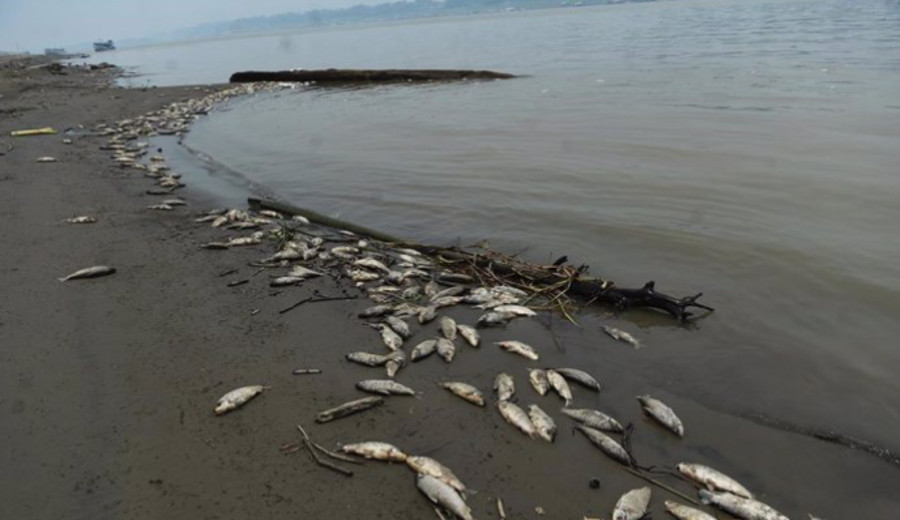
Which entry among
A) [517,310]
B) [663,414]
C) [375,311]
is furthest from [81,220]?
[663,414]

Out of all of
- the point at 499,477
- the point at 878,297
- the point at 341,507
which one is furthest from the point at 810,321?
the point at 341,507

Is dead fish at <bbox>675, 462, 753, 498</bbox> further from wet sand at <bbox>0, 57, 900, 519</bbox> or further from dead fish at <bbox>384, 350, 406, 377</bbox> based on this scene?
dead fish at <bbox>384, 350, 406, 377</bbox>

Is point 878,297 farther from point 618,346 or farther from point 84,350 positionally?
point 84,350

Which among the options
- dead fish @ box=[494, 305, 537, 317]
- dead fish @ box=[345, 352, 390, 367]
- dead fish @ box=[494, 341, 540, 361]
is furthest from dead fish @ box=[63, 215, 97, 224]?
dead fish @ box=[494, 341, 540, 361]

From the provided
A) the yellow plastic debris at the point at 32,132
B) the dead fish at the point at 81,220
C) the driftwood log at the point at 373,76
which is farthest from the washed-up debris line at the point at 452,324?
the driftwood log at the point at 373,76

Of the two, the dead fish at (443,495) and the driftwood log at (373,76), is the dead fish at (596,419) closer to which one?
the dead fish at (443,495)

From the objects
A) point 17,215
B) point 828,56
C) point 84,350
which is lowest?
point 84,350

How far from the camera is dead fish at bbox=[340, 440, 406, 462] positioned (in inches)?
173

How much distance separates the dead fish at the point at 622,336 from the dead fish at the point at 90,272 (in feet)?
23.6

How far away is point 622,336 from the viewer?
250 inches

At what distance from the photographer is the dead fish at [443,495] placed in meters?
3.90

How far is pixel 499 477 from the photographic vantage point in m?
4.30

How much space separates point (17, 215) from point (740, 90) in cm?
2457

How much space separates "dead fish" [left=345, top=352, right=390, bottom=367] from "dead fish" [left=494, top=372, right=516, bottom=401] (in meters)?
1.27
